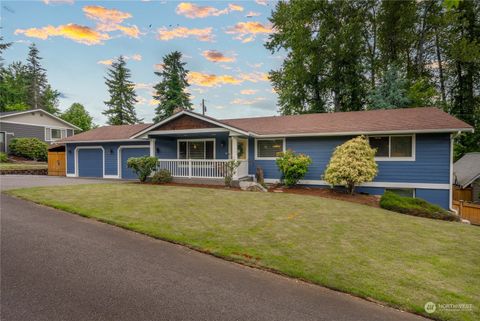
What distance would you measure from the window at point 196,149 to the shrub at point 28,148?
20.0 metres

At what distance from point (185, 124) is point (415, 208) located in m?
11.7

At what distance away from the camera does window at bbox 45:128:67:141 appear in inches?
1217

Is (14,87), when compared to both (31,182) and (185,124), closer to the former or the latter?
(31,182)

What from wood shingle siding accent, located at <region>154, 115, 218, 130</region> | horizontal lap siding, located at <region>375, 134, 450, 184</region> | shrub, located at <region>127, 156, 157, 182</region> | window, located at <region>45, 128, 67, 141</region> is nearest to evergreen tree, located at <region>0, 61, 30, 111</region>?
window, located at <region>45, 128, 67, 141</region>

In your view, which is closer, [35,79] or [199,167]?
[199,167]

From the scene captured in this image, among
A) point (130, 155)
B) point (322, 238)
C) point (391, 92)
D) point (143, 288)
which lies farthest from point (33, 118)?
point (391, 92)

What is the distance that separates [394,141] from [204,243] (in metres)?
11.5

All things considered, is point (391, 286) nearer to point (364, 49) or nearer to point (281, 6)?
point (364, 49)

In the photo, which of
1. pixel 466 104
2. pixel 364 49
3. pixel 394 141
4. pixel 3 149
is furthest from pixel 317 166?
pixel 3 149

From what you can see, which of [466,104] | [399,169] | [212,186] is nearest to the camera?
[399,169]

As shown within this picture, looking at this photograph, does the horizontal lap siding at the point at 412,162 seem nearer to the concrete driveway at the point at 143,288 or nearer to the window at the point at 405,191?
the window at the point at 405,191

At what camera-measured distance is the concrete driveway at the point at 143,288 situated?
3113 mm

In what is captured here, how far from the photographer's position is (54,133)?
32.0m

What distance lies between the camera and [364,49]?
26562 mm
